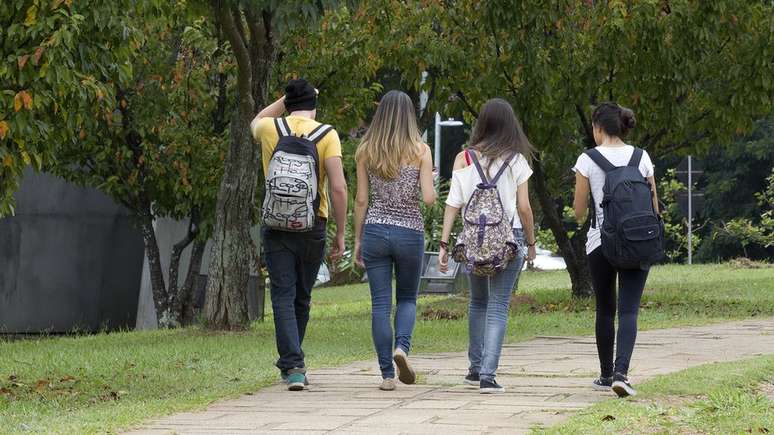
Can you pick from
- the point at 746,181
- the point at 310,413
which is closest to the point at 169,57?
the point at 310,413

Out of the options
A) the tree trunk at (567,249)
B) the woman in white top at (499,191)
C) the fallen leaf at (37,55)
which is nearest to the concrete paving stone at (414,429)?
the woman in white top at (499,191)

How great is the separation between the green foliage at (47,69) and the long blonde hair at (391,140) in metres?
1.93

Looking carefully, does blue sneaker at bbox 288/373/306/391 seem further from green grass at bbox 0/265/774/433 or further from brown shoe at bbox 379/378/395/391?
brown shoe at bbox 379/378/395/391

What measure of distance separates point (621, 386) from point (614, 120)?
5.17 ft

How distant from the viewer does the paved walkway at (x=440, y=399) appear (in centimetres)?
717

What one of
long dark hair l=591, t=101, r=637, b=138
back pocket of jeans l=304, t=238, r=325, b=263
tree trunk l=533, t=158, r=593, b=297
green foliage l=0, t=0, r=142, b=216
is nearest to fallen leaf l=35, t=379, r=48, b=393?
green foliage l=0, t=0, r=142, b=216

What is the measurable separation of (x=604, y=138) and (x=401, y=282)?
1486 mm

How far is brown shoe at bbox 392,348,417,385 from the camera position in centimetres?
871

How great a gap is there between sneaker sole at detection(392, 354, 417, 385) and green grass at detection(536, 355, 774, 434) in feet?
4.54

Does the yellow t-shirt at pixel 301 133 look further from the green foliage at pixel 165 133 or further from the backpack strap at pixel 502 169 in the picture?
the green foliage at pixel 165 133

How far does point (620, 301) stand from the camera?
8500 millimetres

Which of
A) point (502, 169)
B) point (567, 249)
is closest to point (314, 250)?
point (502, 169)

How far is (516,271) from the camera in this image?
337 inches

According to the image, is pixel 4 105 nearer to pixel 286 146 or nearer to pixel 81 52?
pixel 81 52
